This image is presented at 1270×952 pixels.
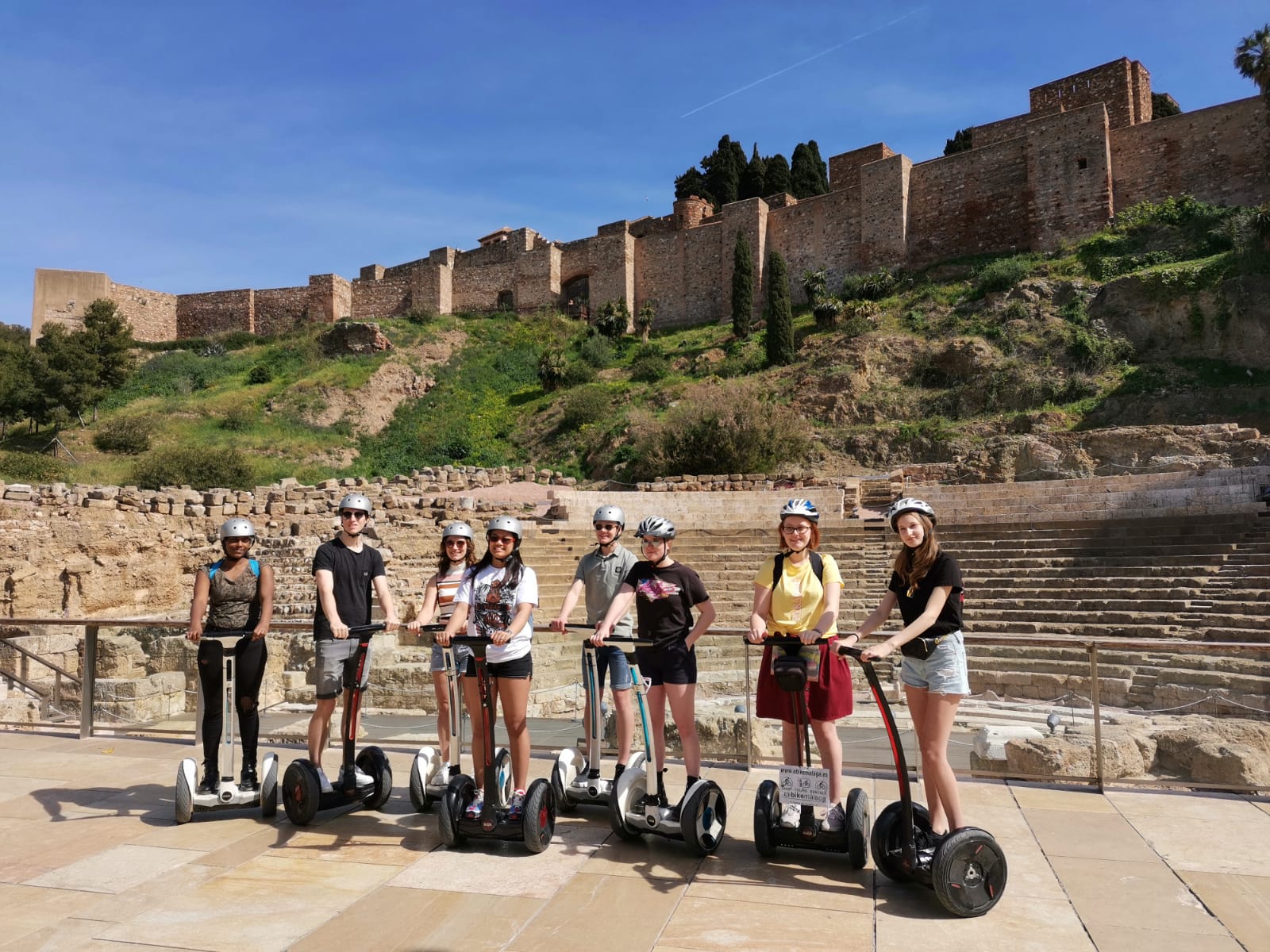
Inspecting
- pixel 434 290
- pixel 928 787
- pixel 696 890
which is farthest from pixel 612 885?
pixel 434 290

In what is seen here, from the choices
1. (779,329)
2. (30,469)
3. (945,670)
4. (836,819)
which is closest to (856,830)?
(836,819)

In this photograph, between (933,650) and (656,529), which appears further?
(656,529)

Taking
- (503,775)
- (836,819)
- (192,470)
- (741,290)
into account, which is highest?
(741,290)

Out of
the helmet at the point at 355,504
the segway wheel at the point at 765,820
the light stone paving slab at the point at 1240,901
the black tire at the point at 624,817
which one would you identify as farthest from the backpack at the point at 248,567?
the light stone paving slab at the point at 1240,901

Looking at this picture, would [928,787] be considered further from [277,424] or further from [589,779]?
[277,424]

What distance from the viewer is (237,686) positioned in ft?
15.6

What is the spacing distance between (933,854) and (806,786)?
23.7 inches

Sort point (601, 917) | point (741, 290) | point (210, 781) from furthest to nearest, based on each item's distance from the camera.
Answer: point (741, 290), point (210, 781), point (601, 917)

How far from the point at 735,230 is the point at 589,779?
35439 mm

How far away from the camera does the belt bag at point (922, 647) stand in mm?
3525

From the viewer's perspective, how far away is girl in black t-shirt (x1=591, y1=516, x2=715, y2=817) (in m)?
4.24

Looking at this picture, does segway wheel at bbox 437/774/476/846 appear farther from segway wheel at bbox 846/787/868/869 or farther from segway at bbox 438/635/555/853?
segway wheel at bbox 846/787/868/869

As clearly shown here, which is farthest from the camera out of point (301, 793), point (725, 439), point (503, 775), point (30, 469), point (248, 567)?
point (725, 439)

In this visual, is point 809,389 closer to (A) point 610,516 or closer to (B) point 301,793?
(A) point 610,516
